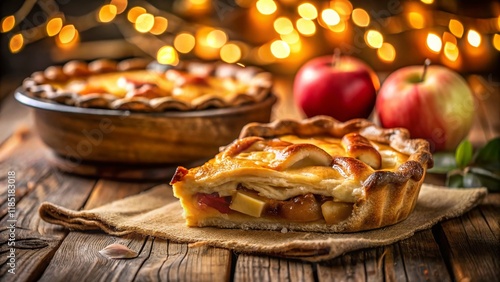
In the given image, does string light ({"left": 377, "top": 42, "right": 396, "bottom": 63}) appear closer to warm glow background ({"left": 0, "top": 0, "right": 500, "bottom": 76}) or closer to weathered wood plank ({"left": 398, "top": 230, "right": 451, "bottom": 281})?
warm glow background ({"left": 0, "top": 0, "right": 500, "bottom": 76})

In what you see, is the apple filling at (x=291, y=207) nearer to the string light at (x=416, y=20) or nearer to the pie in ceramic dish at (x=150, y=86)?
the pie in ceramic dish at (x=150, y=86)

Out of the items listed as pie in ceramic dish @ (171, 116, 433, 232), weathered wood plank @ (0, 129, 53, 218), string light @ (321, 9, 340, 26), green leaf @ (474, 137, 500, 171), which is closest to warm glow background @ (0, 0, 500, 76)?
string light @ (321, 9, 340, 26)

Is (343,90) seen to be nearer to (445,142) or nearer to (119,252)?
(445,142)

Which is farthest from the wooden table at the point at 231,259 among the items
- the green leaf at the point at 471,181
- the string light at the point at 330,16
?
the string light at the point at 330,16

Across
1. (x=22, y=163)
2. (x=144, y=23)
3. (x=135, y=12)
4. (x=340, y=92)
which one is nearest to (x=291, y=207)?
(x=340, y=92)

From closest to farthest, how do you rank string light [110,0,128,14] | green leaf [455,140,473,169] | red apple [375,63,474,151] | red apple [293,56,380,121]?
green leaf [455,140,473,169], red apple [375,63,474,151], red apple [293,56,380,121], string light [110,0,128,14]

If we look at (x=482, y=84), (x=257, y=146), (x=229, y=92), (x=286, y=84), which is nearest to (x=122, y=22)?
(x=286, y=84)
